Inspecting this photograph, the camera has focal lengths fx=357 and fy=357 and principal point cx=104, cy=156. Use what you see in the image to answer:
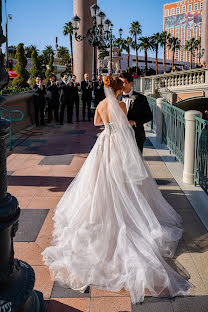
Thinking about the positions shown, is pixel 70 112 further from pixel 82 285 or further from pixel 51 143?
pixel 82 285

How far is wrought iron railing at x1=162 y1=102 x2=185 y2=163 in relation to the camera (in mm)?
8117

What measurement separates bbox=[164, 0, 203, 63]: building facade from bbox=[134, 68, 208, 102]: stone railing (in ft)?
421

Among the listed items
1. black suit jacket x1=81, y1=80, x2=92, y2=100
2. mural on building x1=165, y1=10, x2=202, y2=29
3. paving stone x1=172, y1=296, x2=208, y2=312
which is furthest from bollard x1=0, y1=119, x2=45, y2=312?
mural on building x1=165, y1=10, x2=202, y2=29

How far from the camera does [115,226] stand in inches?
161

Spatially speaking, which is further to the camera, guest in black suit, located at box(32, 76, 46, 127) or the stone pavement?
guest in black suit, located at box(32, 76, 46, 127)

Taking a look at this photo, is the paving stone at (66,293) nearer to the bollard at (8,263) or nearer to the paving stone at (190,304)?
the paving stone at (190,304)

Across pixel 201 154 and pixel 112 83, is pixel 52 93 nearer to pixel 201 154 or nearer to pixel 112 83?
pixel 201 154

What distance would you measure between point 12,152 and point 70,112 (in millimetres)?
6677

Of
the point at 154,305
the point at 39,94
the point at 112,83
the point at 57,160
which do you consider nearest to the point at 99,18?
the point at 39,94

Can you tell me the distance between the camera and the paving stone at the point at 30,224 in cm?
471

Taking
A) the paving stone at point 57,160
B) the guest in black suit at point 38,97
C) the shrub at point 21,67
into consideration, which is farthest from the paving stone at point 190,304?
the shrub at point 21,67

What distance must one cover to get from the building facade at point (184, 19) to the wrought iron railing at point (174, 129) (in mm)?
146546

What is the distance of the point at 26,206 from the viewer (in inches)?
231

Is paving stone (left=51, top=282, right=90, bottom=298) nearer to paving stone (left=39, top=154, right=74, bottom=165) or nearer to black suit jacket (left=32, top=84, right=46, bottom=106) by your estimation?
paving stone (left=39, top=154, right=74, bottom=165)
